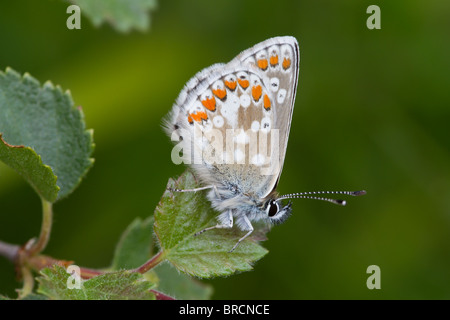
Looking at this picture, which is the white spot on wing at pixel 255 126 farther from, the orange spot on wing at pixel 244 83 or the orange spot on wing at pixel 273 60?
the orange spot on wing at pixel 273 60

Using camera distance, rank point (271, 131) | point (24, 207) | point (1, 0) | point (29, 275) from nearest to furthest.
Answer: point (29, 275) < point (271, 131) < point (24, 207) < point (1, 0)

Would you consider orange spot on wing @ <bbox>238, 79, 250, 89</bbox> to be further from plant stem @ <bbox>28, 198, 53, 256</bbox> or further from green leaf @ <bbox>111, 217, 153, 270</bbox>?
plant stem @ <bbox>28, 198, 53, 256</bbox>

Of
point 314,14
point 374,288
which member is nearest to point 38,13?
point 314,14

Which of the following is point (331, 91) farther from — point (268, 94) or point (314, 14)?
point (268, 94)

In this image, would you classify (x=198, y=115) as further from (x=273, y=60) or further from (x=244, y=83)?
(x=273, y=60)

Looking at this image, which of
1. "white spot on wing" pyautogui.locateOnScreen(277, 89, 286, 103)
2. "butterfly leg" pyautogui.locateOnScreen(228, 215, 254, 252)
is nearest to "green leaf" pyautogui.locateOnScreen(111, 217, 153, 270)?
"butterfly leg" pyautogui.locateOnScreen(228, 215, 254, 252)
